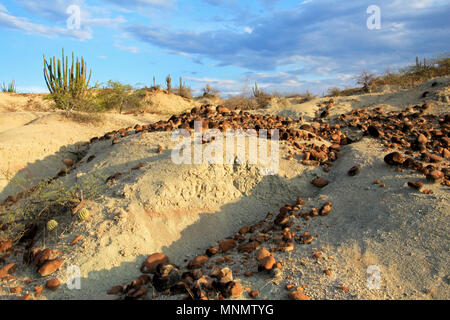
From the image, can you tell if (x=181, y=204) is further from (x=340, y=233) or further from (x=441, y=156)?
(x=441, y=156)

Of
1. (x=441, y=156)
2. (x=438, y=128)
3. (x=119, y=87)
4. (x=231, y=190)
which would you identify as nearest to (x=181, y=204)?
(x=231, y=190)

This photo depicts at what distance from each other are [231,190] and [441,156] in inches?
131

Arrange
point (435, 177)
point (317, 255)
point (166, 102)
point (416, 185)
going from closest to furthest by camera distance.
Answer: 1. point (317, 255)
2. point (416, 185)
3. point (435, 177)
4. point (166, 102)

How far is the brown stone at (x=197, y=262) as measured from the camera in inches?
129

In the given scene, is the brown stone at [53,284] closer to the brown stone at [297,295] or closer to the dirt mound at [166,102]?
the brown stone at [297,295]

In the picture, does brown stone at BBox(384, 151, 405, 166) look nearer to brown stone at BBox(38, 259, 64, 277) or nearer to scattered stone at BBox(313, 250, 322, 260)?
scattered stone at BBox(313, 250, 322, 260)

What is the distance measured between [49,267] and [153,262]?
38.2 inches

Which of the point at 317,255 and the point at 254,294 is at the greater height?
the point at 317,255

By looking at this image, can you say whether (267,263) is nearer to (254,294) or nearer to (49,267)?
(254,294)

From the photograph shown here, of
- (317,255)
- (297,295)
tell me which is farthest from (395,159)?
(297,295)

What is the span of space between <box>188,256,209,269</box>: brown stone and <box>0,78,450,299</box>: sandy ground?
0.61 feet

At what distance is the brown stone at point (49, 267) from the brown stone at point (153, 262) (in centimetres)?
80

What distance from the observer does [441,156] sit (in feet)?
16.3

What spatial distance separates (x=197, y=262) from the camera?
130 inches
